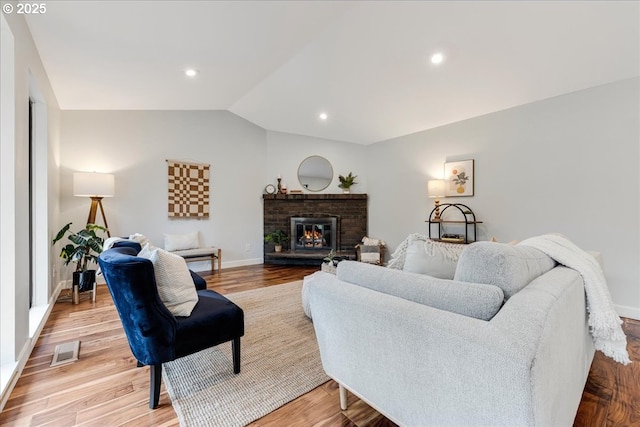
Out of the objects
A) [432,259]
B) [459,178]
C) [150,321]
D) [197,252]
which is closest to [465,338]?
[432,259]

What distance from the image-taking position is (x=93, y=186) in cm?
351

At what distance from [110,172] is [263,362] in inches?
147

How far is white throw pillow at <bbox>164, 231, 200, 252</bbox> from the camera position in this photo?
4.30m

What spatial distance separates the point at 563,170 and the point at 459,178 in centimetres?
121

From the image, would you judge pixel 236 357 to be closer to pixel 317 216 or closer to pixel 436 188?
pixel 436 188

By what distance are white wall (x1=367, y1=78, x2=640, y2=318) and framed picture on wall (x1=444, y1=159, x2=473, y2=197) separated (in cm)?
9

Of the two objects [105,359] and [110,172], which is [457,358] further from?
[110,172]

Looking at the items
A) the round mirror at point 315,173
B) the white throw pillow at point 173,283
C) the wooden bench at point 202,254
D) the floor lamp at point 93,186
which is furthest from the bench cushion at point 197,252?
the white throw pillow at point 173,283

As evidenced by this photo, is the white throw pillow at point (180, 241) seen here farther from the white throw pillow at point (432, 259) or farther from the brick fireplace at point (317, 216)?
the white throw pillow at point (432, 259)

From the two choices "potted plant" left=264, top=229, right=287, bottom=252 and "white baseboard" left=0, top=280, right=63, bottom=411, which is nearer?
"white baseboard" left=0, top=280, right=63, bottom=411

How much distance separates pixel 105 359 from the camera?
2.02 meters

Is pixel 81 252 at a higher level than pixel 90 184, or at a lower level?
lower

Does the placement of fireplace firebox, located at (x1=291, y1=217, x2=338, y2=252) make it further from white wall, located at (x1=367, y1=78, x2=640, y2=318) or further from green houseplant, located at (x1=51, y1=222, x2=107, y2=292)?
green houseplant, located at (x1=51, y1=222, x2=107, y2=292)

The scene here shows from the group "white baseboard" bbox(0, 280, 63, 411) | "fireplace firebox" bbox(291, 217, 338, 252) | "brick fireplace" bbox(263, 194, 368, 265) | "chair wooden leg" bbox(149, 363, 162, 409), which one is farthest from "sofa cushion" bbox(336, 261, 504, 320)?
"fireplace firebox" bbox(291, 217, 338, 252)
